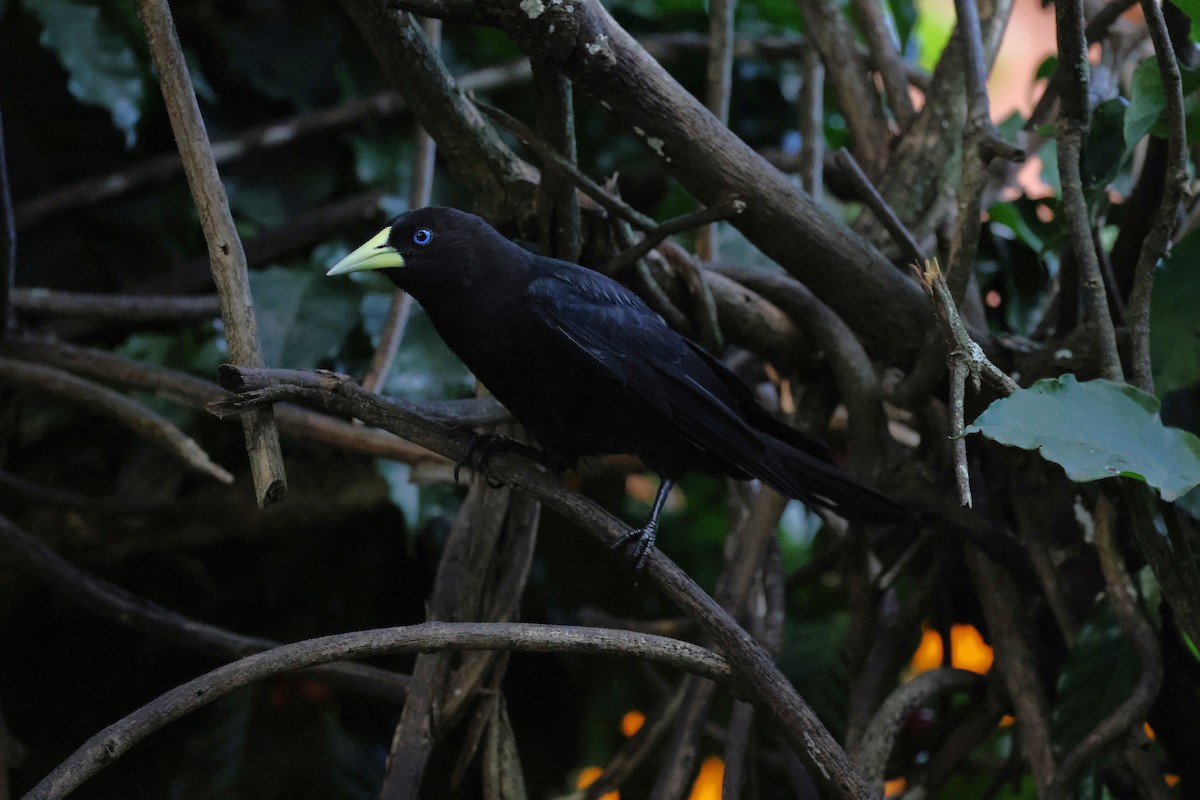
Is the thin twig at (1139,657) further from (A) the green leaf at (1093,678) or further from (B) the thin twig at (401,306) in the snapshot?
(B) the thin twig at (401,306)

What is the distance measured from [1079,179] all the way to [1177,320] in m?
0.34

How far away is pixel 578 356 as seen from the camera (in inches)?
80.3

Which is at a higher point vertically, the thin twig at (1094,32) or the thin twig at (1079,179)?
the thin twig at (1094,32)

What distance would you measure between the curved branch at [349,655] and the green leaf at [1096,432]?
546 millimetres

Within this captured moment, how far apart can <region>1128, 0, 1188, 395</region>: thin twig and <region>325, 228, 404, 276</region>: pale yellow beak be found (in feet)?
4.42

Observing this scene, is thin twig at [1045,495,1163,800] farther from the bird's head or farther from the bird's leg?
the bird's head

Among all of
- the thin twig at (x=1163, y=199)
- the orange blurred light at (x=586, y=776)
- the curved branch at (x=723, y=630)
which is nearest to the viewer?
the curved branch at (x=723, y=630)

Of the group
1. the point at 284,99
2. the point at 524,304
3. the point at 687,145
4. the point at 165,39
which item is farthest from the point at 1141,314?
the point at 284,99

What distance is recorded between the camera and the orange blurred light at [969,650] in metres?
2.65

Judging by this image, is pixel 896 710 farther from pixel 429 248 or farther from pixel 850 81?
pixel 850 81

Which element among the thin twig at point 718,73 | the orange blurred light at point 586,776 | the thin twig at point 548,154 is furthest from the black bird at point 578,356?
the orange blurred light at point 586,776

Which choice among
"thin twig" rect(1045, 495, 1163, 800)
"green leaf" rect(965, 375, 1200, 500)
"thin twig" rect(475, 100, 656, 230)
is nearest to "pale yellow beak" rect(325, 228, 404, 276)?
"thin twig" rect(475, 100, 656, 230)

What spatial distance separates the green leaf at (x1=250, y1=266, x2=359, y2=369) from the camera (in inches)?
102

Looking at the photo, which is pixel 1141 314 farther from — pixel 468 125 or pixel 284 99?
pixel 284 99
